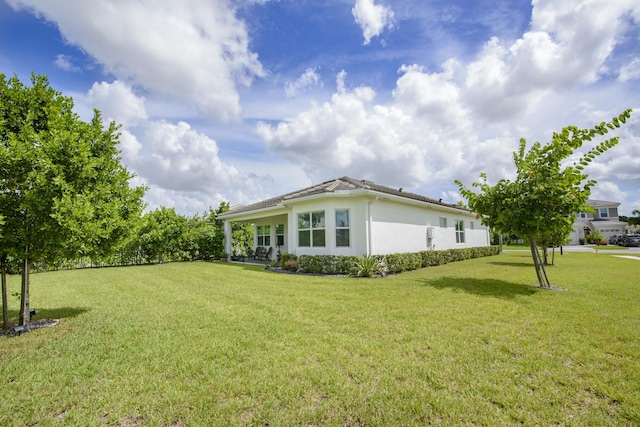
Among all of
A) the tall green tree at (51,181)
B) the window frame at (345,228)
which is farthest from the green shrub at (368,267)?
the tall green tree at (51,181)

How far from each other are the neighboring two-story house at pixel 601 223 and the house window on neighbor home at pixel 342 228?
4107 centimetres

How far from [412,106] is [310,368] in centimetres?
1359

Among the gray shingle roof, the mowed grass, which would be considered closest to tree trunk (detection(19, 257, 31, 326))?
the mowed grass

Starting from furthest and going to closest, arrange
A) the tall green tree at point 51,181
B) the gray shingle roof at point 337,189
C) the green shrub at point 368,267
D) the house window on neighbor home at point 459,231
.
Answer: the house window on neighbor home at point 459,231, the gray shingle roof at point 337,189, the green shrub at point 368,267, the tall green tree at point 51,181

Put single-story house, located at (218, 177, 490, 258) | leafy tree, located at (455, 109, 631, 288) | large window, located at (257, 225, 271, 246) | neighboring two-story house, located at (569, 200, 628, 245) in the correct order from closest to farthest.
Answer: leafy tree, located at (455, 109, 631, 288) → single-story house, located at (218, 177, 490, 258) → large window, located at (257, 225, 271, 246) → neighboring two-story house, located at (569, 200, 628, 245)

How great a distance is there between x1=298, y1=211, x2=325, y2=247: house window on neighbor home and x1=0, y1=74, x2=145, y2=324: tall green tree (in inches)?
321

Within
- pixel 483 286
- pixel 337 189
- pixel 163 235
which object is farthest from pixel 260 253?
pixel 483 286

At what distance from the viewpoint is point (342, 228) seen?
12.5 meters

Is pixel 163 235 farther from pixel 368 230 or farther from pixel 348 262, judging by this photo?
pixel 368 230

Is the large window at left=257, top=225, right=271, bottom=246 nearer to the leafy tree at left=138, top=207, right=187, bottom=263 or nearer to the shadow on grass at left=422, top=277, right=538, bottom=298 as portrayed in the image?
the leafy tree at left=138, top=207, right=187, bottom=263

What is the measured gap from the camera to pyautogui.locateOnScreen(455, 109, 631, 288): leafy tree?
7608 mm

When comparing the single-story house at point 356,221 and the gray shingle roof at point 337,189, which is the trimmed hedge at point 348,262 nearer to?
the single-story house at point 356,221

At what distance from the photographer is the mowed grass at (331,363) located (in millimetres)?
2664

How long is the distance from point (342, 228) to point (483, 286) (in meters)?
5.73
